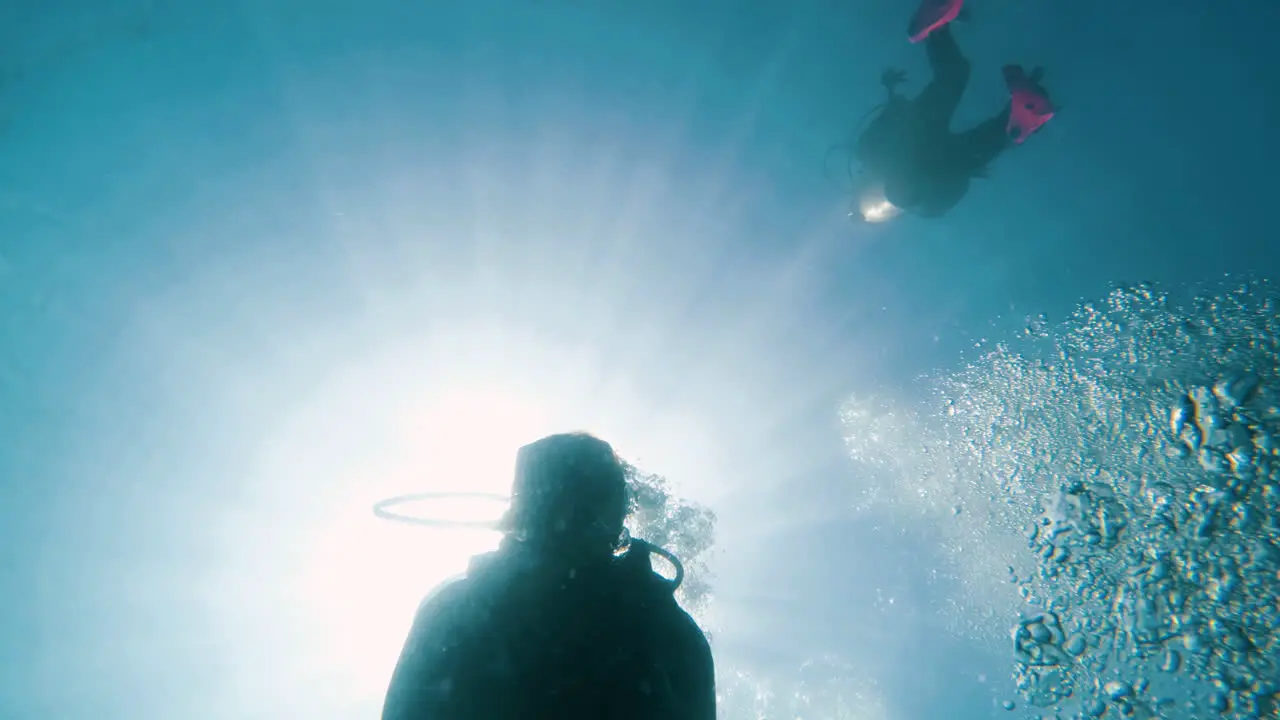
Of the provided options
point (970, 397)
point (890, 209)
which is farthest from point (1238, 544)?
point (890, 209)

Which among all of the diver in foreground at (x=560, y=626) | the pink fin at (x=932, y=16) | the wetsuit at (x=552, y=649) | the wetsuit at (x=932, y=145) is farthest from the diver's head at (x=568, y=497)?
the wetsuit at (x=932, y=145)

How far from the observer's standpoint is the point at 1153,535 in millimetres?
13992

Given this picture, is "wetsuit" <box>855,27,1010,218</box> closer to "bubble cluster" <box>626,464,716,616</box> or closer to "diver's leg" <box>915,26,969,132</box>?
"diver's leg" <box>915,26,969,132</box>

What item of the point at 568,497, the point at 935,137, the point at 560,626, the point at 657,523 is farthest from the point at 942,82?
the point at 560,626

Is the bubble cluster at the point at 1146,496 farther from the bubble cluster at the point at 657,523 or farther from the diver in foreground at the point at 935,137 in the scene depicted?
the bubble cluster at the point at 657,523

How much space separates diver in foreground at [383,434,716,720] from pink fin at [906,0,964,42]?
1061 cm

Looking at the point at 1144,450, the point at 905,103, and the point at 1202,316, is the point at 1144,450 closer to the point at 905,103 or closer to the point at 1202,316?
the point at 1202,316

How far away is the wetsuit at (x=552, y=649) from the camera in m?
2.24

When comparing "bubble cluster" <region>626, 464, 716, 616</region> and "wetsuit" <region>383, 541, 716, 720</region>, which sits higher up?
"bubble cluster" <region>626, 464, 716, 616</region>

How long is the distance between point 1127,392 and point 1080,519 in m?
3.43

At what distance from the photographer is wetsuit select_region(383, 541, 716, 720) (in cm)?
Answer: 224

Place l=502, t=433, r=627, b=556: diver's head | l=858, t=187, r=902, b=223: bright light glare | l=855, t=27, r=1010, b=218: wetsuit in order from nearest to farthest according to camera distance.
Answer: l=502, t=433, r=627, b=556: diver's head → l=855, t=27, r=1010, b=218: wetsuit → l=858, t=187, r=902, b=223: bright light glare

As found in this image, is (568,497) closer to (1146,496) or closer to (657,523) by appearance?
(657,523)

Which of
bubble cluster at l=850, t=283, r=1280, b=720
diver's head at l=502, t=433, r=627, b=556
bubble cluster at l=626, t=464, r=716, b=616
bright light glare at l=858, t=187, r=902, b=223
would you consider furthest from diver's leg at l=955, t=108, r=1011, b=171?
diver's head at l=502, t=433, r=627, b=556
